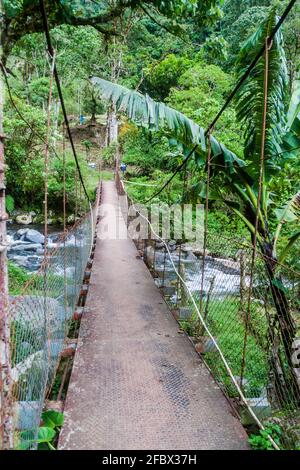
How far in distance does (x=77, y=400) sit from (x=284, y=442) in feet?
3.84

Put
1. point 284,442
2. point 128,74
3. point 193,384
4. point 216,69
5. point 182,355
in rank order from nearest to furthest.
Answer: point 284,442 < point 193,384 < point 182,355 < point 216,69 < point 128,74

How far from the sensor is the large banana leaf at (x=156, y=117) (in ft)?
9.61

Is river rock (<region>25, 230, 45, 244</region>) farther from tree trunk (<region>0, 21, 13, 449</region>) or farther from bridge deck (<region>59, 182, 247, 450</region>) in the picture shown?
tree trunk (<region>0, 21, 13, 449</region>)

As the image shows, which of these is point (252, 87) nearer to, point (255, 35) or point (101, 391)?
point (255, 35)

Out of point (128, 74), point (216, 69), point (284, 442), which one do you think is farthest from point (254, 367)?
point (128, 74)

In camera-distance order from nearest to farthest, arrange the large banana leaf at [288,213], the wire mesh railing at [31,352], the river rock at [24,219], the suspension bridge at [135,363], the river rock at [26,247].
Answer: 1. the wire mesh railing at [31,352]
2. the suspension bridge at [135,363]
3. the large banana leaf at [288,213]
4. the river rock at [26,247]
5. the river rock at [24,219]

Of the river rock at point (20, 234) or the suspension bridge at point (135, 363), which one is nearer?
the suspension bridge at point (135, 363)

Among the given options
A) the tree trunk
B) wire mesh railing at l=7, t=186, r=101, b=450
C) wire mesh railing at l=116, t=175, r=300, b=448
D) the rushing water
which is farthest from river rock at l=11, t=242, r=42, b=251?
the tree trunk

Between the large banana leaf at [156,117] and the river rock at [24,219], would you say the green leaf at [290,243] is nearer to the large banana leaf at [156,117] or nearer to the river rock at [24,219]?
the large banana leaf at [156,117]

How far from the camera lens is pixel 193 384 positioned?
2.41 meters

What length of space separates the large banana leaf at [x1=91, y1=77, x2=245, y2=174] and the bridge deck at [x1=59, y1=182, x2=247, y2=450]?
62.6 inches

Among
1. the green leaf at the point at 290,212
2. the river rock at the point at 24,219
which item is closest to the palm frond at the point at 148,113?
the green leaf at the point at 290,212

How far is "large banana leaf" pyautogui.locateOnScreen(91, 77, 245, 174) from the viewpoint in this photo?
9.61 ft

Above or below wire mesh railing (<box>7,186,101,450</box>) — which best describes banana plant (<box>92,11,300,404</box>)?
above
